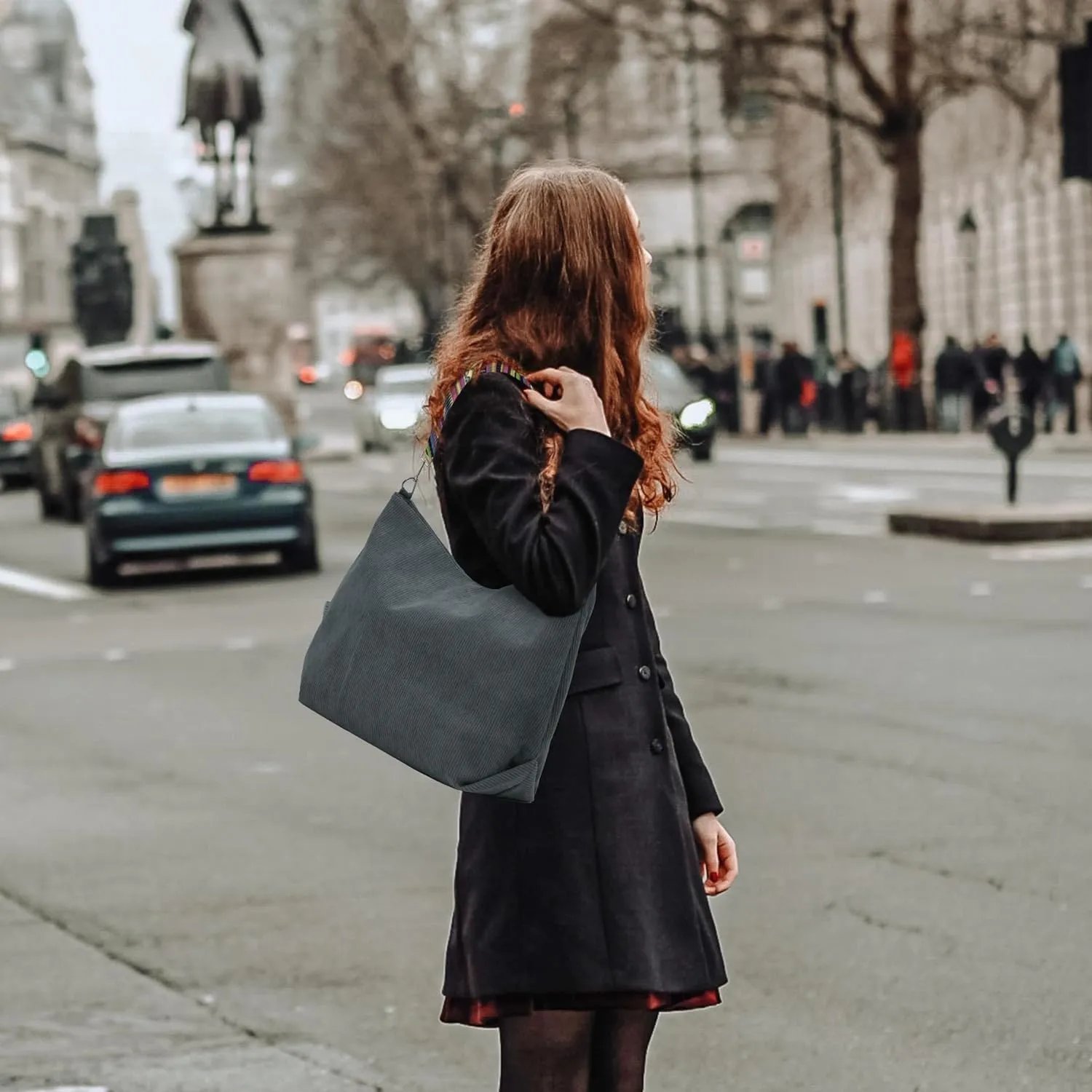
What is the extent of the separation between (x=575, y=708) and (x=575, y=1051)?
449 mm

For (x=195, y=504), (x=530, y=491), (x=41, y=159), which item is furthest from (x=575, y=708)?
(x=41, y=159)

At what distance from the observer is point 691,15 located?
134 feet

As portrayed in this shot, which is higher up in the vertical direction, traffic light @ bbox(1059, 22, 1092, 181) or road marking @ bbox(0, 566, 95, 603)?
traffic light @ bbox(1059, 22, 1092, 181)

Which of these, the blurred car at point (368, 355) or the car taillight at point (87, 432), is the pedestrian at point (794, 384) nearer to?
the car taillight at point (87, 432)

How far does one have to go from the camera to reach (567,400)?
3.63 meters

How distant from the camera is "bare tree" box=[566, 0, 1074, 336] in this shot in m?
37.8

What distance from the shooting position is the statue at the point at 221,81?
138 ft

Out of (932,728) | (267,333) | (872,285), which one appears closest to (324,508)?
(267,333)

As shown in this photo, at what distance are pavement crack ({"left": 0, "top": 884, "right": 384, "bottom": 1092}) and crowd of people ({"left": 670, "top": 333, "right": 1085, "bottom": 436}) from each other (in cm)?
3288

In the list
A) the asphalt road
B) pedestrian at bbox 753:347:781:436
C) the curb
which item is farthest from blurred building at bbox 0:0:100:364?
the asphalt road

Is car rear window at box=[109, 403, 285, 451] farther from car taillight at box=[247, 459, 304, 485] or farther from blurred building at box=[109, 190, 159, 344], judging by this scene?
blurred building at box=[109, 190, 159, 344]

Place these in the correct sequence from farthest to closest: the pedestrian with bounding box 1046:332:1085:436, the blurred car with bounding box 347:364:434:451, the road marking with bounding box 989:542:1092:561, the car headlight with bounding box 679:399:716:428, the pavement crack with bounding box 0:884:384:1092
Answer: the blurred car with bounding box 347:364:434:451 < the pedestrian with bounding box 1046:332:1085:436 < the car headlight with bounding box 679:399:716:428 < the road marking with bounding box 989:542:1092:561 < the pavement crack with bounding box 0:884:384:1092

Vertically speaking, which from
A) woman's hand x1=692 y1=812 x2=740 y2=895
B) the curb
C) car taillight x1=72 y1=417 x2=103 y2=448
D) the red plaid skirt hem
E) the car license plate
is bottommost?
the curb

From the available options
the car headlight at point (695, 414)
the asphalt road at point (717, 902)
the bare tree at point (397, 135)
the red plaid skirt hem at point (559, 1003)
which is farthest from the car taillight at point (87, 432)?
the bare tree at point (397, 135)
